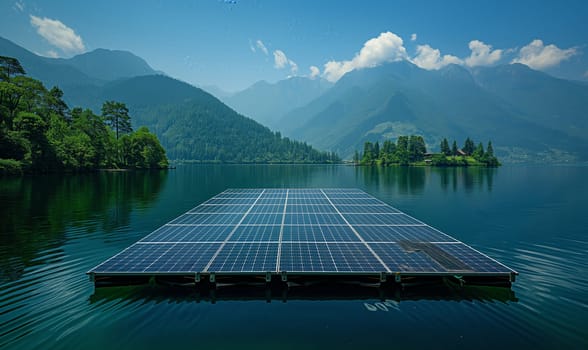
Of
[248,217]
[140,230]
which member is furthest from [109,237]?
[248,217]

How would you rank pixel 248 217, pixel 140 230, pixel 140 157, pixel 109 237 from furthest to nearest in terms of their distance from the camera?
pixel 140 157, pixel 248 217, pixel 140 230, pixel 109 237

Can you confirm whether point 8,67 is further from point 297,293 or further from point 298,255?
point 297,293

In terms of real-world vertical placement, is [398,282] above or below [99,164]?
below

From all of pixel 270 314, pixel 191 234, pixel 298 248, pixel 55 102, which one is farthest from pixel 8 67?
pixel 270 314

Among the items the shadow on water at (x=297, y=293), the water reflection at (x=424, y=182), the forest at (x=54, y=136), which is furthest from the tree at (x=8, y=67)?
the water reflection at (x=424, y=182)

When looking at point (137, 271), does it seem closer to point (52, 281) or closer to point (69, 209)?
point (52, 281)

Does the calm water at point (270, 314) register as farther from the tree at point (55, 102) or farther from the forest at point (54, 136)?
the tree at point (55, 102)

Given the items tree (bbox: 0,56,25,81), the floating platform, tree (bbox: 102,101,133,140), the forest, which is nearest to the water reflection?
the floating platform
